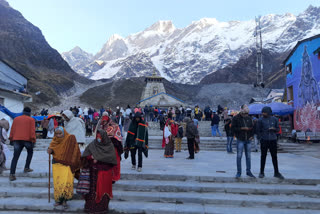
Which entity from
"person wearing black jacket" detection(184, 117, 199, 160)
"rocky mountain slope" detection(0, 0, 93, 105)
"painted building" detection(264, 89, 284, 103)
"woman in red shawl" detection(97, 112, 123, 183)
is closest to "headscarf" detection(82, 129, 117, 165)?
"woman in red shawl" detection(97, 112, 123, 183)

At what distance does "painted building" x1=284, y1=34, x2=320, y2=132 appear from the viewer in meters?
15.9

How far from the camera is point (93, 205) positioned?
14.2 feet

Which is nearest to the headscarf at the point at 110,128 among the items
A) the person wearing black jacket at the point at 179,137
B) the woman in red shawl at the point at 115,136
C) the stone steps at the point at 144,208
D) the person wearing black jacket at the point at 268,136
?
the woman in red shawl at the point at 115,136

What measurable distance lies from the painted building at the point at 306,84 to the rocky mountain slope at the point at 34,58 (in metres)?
48.7

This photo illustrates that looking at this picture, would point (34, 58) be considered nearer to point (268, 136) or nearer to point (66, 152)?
point (66, 152)

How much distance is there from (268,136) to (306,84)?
13.9 metres

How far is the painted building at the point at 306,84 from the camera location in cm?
1590

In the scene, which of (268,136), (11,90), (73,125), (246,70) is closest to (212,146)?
(268,136)

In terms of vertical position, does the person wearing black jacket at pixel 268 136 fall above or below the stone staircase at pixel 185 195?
above

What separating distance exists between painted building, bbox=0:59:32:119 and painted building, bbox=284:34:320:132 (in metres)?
20.4

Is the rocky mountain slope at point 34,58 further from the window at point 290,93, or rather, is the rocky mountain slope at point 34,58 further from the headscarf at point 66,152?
the headscarf at point 66,152

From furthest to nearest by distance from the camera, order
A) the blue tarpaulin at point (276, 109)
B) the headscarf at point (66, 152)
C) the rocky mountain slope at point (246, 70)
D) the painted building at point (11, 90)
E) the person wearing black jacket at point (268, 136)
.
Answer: the rocky mountain slope at point (246, 70)
the painted building at point (11, 90)
the blue tarpaulin at point (276, 109)
the person wearing black jacket at point (268, 136)
the headscarf at point (66, 152)

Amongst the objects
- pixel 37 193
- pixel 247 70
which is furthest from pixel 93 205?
pixel 247 70

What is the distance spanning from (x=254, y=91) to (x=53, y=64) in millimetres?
63363
